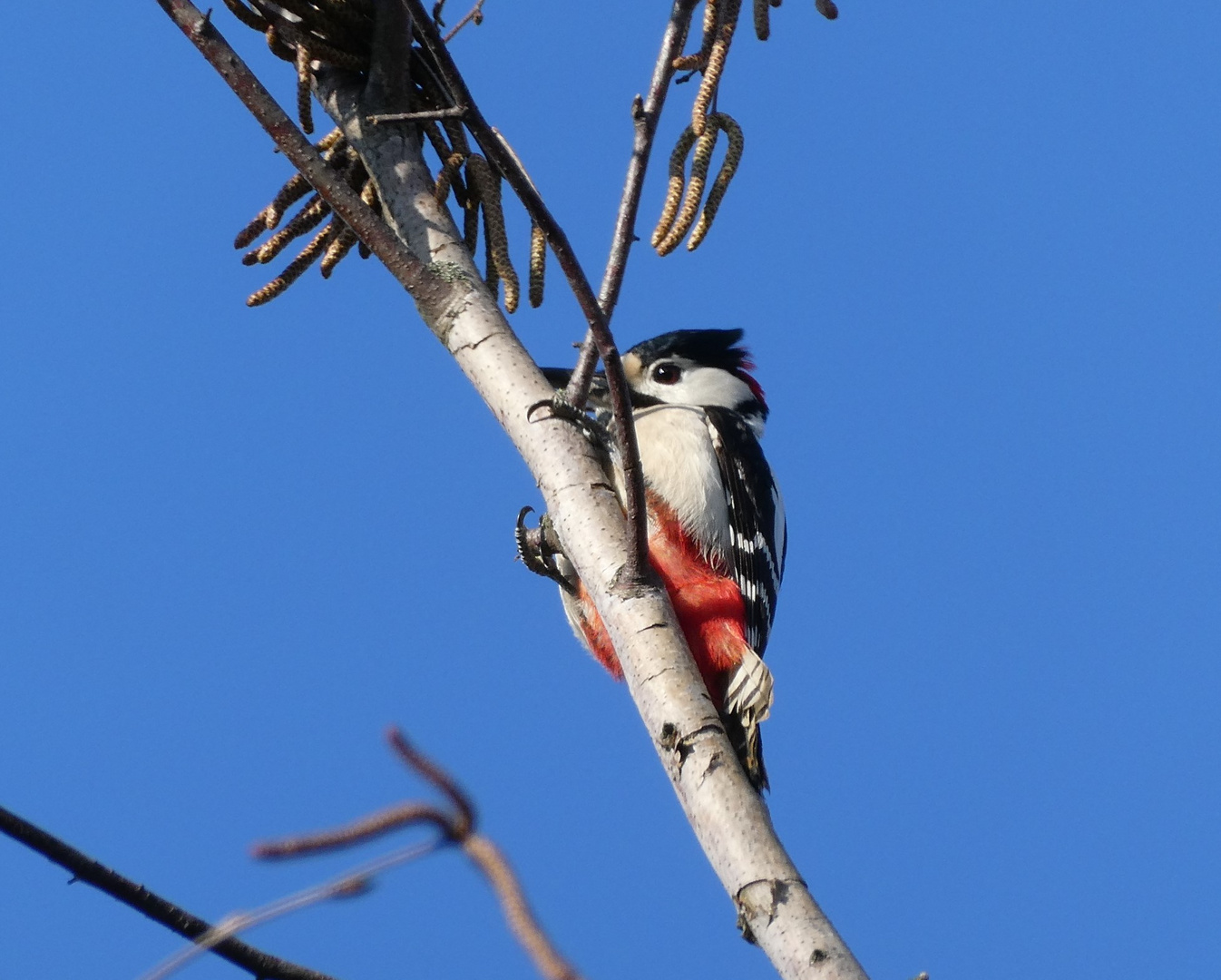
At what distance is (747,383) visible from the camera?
484 cm

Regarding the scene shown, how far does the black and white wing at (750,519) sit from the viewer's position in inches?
148

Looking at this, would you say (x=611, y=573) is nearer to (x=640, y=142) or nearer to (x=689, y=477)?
(x=640, y=142)

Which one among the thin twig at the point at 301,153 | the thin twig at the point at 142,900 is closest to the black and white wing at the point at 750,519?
the thin twig at the point at 301,153

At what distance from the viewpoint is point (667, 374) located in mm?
4559

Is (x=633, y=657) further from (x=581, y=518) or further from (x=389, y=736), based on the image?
(x=389, y=736)

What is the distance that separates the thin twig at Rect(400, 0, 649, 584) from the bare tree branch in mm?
10

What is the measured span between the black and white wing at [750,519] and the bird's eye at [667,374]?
0.35m

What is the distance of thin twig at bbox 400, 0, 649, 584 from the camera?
6.62 ft

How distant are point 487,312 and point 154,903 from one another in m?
1.66

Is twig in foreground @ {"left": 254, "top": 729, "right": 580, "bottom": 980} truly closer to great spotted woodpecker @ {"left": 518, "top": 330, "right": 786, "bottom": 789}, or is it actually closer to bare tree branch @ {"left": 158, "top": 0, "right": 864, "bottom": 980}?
bare tree branch @ {"left": 158, "top": 0, "right": 864, "bottom": 980}

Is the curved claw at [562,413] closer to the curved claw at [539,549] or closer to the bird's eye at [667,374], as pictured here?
the curved claw at [539,549]

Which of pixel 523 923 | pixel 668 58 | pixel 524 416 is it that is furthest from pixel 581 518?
pixel 523 923

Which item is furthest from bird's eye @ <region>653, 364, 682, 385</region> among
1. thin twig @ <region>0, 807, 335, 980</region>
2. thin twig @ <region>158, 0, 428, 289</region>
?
thin twig @ <region>0, 807, 335, 980</region>

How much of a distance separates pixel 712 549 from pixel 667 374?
0.96 meters
